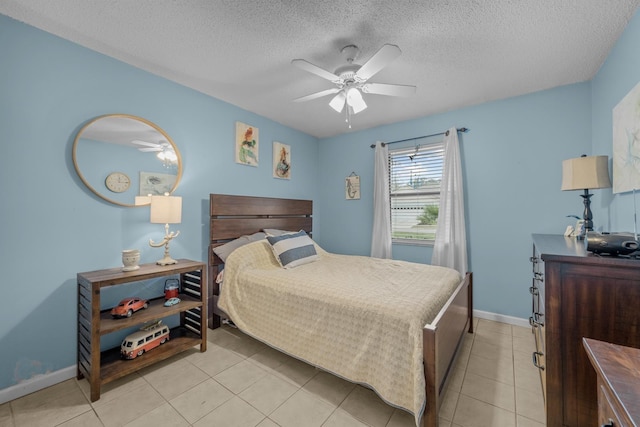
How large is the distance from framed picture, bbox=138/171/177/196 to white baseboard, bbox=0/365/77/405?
1448 mm

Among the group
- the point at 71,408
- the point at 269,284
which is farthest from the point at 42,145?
the point at 269,284

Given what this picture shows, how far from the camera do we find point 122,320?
74.3 inches

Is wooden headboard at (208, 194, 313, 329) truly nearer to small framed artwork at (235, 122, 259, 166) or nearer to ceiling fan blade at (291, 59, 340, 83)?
small framed artwork at (235, 122, 259, 166)

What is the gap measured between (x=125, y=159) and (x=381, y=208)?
9.66ft

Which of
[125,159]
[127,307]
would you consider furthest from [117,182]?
[127,307]

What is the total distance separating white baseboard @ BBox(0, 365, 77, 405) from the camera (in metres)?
1.68

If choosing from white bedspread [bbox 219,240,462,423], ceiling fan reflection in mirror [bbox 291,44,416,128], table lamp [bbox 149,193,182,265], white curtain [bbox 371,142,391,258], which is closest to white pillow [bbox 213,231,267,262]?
white bedspread [bbox 219,240,462,423]

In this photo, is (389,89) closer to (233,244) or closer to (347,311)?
(347,311)

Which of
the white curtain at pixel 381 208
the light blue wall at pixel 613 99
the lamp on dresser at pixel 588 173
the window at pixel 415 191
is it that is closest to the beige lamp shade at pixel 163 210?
the white curtain at pixel 381 208

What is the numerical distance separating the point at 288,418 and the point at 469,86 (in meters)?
3.24

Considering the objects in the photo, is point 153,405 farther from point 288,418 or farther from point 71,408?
point 288,418

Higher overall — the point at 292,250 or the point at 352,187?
the point at 352,187

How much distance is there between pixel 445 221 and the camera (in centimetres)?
312

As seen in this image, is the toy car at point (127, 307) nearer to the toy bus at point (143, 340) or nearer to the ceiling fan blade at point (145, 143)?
the toy bus at point (143, 340)
